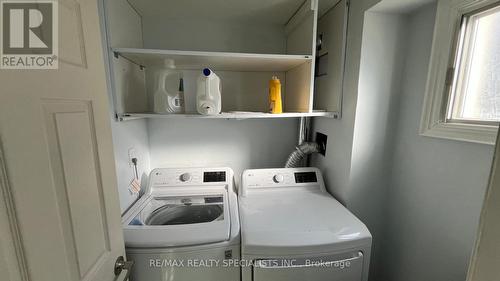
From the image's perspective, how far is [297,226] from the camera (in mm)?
1255

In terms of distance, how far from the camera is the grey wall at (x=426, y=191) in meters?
1.06

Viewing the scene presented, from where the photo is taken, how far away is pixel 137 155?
1.62m

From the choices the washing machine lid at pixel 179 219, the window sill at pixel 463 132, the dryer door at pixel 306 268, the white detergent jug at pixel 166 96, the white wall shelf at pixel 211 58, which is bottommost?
the dryer door at pixel 306 268

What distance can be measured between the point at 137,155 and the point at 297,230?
1.32 meters

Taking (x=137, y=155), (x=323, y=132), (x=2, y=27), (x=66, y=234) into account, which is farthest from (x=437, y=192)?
(x=137, y=155)

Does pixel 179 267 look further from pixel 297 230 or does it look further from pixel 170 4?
pixel 170 4

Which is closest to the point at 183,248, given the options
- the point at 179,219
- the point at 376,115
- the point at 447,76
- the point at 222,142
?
the point at 179,219

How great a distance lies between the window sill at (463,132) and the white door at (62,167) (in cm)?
172

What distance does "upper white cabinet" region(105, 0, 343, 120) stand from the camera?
1.32m

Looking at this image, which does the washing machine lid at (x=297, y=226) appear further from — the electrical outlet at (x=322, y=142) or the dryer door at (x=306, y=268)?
the electrical outlet at (x=322, y=142)

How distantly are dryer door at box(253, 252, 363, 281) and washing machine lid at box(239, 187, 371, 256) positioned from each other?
6 cm

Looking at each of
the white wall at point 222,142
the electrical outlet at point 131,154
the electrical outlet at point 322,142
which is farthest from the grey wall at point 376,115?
the electrical outlet at point 131,154

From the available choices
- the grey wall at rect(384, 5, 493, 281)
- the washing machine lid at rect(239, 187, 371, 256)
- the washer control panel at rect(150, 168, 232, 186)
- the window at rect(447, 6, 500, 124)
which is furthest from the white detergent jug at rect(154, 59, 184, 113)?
the window at rect(447, 6, 500, 124)

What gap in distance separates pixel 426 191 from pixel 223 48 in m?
1.83
